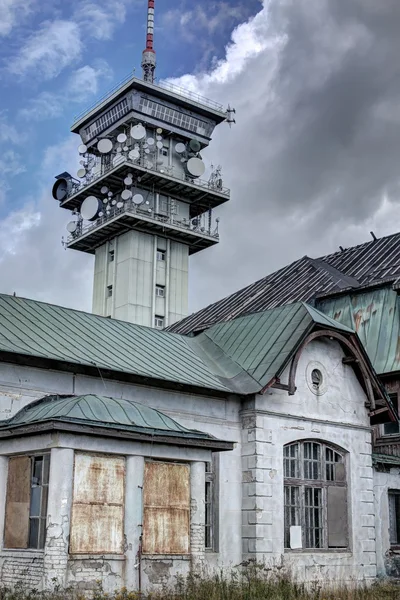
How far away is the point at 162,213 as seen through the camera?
168 ft

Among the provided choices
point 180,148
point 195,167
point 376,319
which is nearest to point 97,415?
point 376,319

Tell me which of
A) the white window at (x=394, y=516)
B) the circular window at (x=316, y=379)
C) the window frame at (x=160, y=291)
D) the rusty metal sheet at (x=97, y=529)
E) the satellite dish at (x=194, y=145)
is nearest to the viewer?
the rusty metal sheet at (x=97, y=529)

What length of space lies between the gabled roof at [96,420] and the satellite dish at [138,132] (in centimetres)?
3448

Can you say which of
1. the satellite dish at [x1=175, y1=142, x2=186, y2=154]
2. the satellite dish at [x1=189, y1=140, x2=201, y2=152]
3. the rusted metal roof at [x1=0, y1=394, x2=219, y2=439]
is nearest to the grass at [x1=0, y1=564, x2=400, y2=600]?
the rusted metal roof at [x1=0, y1=394, x2=219, y2=439]

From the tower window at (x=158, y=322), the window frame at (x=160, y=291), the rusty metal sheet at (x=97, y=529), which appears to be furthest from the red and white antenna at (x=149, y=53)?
the rusty metal sheet at (x=97, y=529)

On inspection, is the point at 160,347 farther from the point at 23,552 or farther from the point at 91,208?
the point at 91,208

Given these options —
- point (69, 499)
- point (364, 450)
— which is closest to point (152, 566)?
point (69, 499)

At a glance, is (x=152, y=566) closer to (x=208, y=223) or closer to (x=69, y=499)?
(x=69, y=499)

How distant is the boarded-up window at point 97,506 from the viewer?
14.5 metres

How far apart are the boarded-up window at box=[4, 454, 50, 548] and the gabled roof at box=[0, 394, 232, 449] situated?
2.42 ft

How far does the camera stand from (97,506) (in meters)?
A: 14.8

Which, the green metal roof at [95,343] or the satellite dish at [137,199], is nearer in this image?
the green metal roof at [95,343]

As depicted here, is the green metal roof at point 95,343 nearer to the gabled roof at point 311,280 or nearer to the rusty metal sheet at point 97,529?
the rusty metal sheet at point 97,529

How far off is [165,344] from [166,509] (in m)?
6.87
